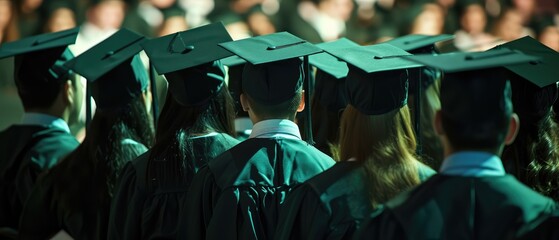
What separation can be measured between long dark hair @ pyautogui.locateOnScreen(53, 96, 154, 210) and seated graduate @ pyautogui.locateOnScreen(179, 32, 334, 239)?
0.70m

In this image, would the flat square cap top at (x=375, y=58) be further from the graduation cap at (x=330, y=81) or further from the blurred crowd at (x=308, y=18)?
the blurred crowd at (x=308, y=18)

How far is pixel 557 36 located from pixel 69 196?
9074mm

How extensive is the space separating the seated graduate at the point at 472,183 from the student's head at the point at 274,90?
106 cm

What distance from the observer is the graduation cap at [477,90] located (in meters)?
2.67

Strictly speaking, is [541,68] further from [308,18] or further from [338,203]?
[308,18]

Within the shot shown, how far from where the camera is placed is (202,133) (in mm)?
4047

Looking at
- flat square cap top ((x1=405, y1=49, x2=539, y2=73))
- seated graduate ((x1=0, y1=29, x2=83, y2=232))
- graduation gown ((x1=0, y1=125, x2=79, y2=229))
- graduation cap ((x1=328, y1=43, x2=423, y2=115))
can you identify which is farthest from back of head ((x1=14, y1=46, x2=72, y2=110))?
flat square cap top ((x1=405, y1=49, x2=539, y2=73))

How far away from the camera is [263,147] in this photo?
144 inches

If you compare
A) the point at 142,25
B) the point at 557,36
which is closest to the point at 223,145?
the point at 142,25

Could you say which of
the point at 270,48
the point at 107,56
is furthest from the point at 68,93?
the point at 270,48

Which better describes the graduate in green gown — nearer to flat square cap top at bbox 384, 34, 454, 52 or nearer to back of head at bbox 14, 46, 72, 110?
flat square cap top at bbox 384, 34, 454, 52

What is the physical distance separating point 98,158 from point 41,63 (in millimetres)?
885

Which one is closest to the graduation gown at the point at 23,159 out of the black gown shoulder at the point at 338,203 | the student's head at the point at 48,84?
the student's head at the point at 48,84

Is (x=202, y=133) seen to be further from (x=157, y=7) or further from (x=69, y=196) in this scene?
(x=157, y=7)
